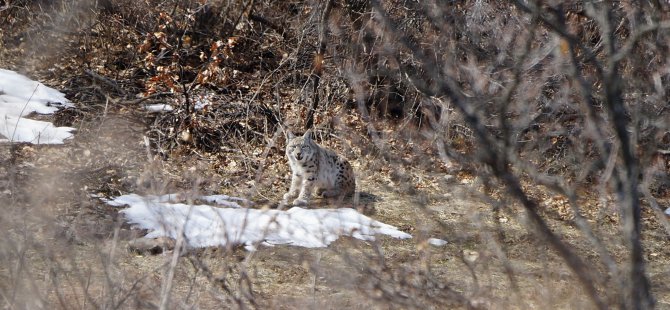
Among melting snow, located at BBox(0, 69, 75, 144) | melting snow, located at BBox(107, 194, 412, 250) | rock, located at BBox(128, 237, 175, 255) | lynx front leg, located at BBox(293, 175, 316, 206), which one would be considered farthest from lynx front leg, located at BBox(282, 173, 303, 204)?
melting snow, located at BBox(0, 69, 75, 144)

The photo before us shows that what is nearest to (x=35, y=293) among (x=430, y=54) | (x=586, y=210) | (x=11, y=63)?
(x=586, y=210)

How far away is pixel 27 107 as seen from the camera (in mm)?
11820

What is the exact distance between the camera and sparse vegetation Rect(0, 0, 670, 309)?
352 cm

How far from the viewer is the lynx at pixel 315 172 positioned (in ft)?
33.4

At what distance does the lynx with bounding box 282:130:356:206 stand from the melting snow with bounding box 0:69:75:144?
3.17 m

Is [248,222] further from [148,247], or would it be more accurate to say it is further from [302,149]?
[302,149]

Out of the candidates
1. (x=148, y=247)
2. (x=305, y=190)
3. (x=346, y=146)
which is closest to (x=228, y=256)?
(x=346, y=146)

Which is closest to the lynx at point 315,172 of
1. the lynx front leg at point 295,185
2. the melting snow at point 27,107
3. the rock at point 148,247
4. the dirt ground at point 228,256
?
the lynx front leg at point 295,185

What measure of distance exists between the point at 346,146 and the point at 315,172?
4204 millimetres

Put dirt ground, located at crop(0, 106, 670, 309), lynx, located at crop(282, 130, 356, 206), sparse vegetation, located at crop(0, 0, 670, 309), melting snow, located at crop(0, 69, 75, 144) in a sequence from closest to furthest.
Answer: sparse vegetation, located at crop(0, 0, 670, 309)
dirt ground, located at crop(0, 106, 670, 309)
lynx, located at crop(282, 130, 356, 206)
melting snow, located at crop(0, 69, 75, 144)

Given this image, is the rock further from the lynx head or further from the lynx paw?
the lynx head

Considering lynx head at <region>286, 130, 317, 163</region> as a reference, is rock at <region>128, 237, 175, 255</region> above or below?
below

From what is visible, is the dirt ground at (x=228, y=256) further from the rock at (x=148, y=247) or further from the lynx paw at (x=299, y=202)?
the lynx paw at (x=299, y=202)

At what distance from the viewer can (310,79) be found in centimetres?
1270
